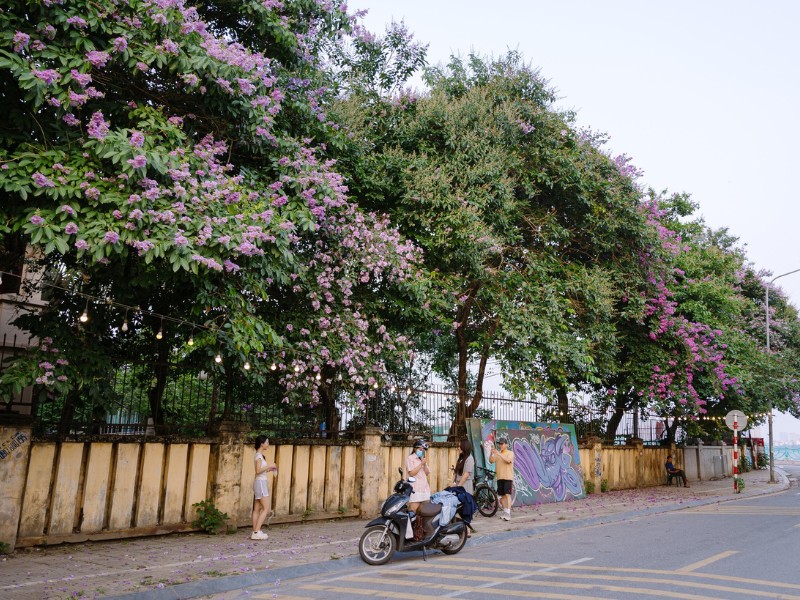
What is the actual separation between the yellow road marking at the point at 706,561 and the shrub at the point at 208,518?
23.2 ft

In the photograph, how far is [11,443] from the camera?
8859 mm

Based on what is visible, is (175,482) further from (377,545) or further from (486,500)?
(486,500)

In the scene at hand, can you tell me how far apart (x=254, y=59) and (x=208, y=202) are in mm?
2442

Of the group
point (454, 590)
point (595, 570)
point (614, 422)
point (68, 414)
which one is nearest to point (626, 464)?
point (614, 422)

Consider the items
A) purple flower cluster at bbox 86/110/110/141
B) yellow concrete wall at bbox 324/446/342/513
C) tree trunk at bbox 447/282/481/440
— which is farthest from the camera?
tree trunk at bbox 447/282/481/440

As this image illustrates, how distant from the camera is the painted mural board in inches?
648

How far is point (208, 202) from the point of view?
880 cm

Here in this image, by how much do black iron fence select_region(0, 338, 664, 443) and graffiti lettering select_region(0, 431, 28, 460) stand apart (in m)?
0.37

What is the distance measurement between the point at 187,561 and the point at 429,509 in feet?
11.1

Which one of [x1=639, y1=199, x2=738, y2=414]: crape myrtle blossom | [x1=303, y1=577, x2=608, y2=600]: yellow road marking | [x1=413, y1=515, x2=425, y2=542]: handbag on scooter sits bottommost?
[x1=303, y1=577, x2=608, y2=600]: yellow road marking

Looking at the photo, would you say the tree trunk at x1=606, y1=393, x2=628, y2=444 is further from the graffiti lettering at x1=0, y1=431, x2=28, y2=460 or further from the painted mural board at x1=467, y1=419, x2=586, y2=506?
the graffiti lettering at x1=0, y1=431, x2=28, y2=460

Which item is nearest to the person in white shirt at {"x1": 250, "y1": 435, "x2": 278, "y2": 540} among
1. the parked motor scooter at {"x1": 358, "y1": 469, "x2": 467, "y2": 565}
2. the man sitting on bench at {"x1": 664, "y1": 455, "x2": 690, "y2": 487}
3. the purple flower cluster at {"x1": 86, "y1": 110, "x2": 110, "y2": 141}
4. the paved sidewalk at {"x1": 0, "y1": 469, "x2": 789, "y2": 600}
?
the paved sidewalk at {"x1": 0, "y1": 469, "x2": 789, "y2": 600}

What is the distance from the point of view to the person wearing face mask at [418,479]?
9883 mm

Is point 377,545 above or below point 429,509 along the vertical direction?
below
